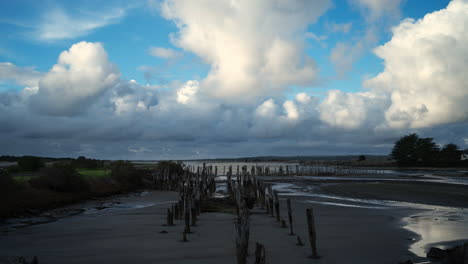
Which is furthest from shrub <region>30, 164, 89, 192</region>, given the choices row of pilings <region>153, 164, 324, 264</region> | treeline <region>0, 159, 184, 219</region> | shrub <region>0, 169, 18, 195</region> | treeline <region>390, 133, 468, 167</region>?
treeline <region>390, 133, 468, 167</region>

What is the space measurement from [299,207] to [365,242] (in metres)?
9.80

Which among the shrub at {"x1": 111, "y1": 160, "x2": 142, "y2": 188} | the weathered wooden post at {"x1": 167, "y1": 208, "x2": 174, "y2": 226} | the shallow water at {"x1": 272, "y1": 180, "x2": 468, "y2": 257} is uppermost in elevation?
the shrub at {"x1": 111, "y1": 160, "x2": 142, "y2": 188}

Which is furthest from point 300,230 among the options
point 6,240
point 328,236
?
point 6,240

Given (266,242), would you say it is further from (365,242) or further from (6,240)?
(6,240)

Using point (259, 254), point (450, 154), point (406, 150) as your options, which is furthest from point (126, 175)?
point (450, 154)

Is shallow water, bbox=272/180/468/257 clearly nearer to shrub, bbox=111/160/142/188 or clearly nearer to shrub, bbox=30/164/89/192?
shrub, bbox=30/164/89/192

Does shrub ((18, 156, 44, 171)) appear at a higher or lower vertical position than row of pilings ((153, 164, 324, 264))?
higher

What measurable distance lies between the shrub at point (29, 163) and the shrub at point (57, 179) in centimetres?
1842

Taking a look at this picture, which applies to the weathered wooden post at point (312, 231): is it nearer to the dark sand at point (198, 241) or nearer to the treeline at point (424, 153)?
the dark sand at point (198, 241)

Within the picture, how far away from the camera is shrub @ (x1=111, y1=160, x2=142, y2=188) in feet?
117

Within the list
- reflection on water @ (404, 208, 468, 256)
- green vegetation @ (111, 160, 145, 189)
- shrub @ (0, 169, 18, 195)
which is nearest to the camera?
reflection on water @ (404, 208, 468, 256)

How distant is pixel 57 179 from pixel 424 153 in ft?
296

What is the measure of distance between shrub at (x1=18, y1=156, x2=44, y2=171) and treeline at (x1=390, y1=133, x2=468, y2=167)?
88.5m

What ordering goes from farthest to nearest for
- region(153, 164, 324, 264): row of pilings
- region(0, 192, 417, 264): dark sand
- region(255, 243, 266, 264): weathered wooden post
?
region(0, 192, 417, 264): dark sand → region(153, 164, 324, 264): row of pilings → region(255, 243, 266, 264): weathered wooden post
